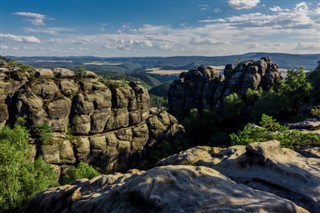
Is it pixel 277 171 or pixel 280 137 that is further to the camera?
pixel 280 137

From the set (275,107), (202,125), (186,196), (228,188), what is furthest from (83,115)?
(228,188)

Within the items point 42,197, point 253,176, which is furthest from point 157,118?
point 253,176

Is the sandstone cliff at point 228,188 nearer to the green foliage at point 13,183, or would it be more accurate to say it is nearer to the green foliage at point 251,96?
the green foliage at point 13,183

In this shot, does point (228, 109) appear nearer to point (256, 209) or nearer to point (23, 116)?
point (23, 116)

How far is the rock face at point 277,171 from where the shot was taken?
1773 cm

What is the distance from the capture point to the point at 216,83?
153875 millimetres

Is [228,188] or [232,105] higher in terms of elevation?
[228,188]

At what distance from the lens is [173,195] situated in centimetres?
1595

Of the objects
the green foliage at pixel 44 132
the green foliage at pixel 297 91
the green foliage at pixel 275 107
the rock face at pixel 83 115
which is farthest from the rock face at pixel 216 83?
the green foliage at pixel 44 132

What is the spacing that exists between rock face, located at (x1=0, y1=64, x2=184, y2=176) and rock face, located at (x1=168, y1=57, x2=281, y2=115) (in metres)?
44.7

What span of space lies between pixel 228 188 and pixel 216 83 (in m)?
141

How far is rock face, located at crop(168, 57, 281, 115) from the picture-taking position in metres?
139

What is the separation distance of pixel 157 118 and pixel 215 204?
96.4 meters

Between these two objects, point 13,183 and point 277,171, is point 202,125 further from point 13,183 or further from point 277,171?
point 277,171
